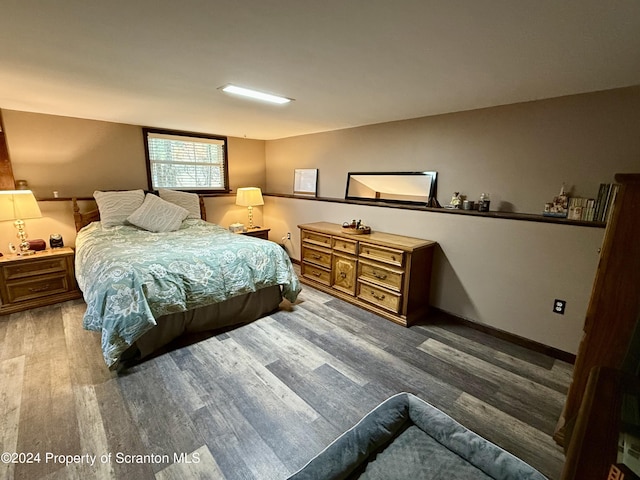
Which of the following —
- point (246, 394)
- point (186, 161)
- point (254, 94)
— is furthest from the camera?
point (186, 161)

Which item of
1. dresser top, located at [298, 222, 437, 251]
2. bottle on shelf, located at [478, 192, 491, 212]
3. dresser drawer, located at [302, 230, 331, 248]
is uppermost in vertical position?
bottle on shelf, located at [478, 192, 491, 212]

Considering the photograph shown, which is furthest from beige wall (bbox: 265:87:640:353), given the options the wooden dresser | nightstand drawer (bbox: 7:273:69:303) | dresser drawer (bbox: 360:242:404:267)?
nightstand drawer (bbox: 7:273:69:303)

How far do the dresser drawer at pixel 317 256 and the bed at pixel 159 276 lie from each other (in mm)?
689

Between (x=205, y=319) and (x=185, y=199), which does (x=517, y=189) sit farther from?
(x=185, y=199)

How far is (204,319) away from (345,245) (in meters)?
1.71

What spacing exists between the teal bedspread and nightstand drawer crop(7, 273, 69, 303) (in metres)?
0.50

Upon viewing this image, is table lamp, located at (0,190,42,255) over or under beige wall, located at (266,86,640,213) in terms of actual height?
under

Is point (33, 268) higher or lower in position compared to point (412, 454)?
higher

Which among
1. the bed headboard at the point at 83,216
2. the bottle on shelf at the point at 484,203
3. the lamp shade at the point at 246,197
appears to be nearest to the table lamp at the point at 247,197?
the lamp shade at the point at 246,197

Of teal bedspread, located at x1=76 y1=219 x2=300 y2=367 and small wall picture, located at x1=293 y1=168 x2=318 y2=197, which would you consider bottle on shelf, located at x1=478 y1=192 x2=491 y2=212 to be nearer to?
teal bedspread, located at x1=76 y1=219 x2=300 y2=367

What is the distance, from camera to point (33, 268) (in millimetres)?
3031

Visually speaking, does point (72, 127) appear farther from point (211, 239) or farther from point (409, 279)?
point (409, 279)

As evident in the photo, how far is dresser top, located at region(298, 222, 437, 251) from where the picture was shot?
113 inches

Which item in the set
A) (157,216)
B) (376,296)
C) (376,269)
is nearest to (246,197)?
(157,216)
